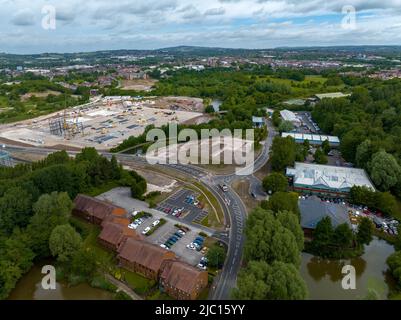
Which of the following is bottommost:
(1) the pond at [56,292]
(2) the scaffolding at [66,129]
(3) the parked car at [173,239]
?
(1) the pond at [56,292]

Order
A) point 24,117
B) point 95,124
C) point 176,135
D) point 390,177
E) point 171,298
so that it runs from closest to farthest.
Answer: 1. point 171,298
2. point 390,177
3. point 176,135
4. point 95,124
5. point 24,117

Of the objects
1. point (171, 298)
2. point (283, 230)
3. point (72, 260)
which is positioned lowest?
point (171, 298)

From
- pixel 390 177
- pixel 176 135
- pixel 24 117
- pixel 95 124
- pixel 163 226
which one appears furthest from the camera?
pixel 24 117

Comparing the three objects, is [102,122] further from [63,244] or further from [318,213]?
[318,213]

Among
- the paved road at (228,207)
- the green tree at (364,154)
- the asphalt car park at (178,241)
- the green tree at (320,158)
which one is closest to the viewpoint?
the paved road at (228,207)

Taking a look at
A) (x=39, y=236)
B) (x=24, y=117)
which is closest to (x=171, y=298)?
(x=39, y=236)

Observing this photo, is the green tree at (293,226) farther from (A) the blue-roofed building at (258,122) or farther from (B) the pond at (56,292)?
(A) the blue-roofed building at (258,122)

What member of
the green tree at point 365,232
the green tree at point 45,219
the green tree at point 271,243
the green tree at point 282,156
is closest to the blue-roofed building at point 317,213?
the green tree at point 365,232

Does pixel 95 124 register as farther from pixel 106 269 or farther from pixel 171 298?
pixel 171 298
